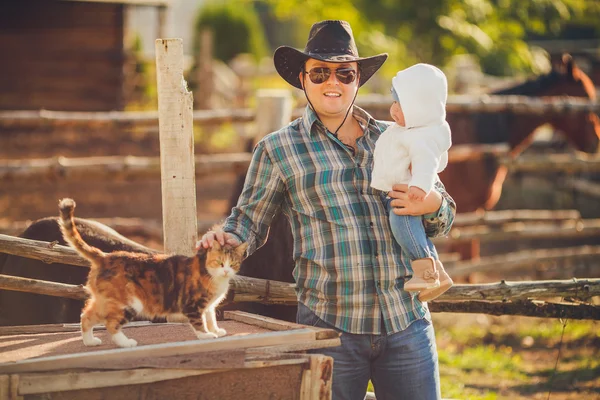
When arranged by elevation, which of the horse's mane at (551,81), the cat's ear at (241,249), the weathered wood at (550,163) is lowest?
the cat's ear at (241,249)

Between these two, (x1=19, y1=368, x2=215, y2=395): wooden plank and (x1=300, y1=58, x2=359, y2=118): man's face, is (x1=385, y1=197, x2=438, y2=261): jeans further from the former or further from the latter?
(x1=19, y1=368, x2=215, y2=395): wooden plank

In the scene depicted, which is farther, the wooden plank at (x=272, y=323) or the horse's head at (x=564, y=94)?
the horse's head at (x=564, y=94)

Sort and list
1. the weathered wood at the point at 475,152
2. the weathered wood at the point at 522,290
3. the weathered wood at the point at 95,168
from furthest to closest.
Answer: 1. the weathered wood at the point at 475,152
2. the weathered wood at the point at 95,168
3. the weathered wood at the point at 522,290

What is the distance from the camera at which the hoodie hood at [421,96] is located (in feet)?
9.70

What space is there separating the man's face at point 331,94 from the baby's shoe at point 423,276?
26.8 inches

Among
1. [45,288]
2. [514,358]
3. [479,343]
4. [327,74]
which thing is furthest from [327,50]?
[479,343]

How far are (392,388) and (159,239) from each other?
15.4 feet

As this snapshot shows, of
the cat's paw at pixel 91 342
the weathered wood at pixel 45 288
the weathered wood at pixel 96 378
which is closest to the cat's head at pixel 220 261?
the weathered wood at pixel 96 378

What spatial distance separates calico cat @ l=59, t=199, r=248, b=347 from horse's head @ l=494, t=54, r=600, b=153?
637cm

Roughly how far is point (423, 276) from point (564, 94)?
6.91 meters

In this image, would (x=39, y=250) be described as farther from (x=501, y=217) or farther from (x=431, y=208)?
(x=501, y=217)

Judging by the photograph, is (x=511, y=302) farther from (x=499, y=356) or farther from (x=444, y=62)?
(x=444, y=62)

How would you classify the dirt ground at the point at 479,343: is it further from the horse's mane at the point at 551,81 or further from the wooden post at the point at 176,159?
the horse's mane at the point at 551,81

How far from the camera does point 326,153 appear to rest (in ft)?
10.3
